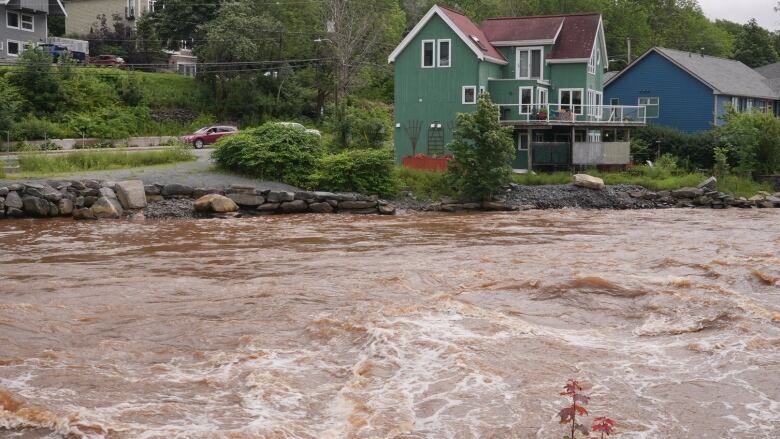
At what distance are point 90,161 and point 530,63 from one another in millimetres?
24280

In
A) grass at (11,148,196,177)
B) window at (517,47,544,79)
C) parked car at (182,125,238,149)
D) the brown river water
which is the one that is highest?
window at (517,47,544,79)

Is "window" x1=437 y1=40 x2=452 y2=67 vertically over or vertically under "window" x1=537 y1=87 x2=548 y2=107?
over

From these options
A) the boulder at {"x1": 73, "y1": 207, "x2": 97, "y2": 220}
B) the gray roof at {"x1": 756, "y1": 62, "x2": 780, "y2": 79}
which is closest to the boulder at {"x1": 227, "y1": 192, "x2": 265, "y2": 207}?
the boulder at {"x1": 73, "y1": 207, "x2": 97, "y2": 220}

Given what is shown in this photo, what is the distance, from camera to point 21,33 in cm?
6206

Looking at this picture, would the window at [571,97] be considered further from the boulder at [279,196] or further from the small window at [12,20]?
the small window at [12,20]

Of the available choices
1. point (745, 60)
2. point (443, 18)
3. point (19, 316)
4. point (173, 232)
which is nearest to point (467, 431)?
point (19, 316)

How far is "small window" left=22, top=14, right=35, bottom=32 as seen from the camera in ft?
Answer: 205

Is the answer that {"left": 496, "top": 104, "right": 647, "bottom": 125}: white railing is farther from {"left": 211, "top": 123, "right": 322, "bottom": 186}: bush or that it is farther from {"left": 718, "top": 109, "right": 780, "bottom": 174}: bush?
{"left": 211, "top": 123, "right": 322, "bottom": 186}: bush

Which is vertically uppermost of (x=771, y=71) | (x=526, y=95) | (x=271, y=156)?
(x=771, y=71)

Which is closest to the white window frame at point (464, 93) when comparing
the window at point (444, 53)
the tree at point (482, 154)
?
the window at point (444, 53)

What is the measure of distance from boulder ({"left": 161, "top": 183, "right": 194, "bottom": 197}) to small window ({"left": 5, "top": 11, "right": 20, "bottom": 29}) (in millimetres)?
35441

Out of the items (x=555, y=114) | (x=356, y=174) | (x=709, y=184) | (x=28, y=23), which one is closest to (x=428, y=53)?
(x=555, y=114)

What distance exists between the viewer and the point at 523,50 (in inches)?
1875

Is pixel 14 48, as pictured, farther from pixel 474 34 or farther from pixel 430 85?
pixel 474 34
